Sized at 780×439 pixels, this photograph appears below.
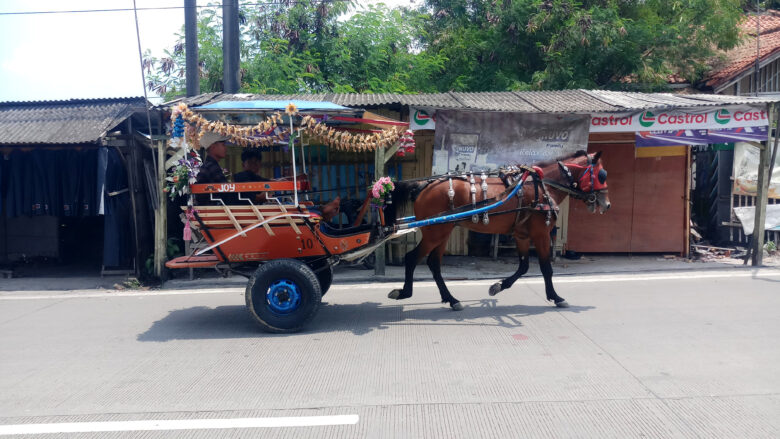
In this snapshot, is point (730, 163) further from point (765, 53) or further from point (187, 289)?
point (187, 289)

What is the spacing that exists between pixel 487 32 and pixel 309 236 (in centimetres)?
1041

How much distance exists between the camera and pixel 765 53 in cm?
1310

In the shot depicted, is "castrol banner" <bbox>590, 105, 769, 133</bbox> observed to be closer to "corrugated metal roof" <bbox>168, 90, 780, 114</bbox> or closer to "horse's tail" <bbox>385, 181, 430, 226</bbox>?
"corrugated metal roof" <bbox>168, 90, 780, 114</bbox>

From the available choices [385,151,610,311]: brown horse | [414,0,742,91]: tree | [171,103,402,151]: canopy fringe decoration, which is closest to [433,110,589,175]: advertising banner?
[385,151,610,311]: brown horse

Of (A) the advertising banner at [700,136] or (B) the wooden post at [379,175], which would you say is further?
(A) the advertising banner at [700,136]

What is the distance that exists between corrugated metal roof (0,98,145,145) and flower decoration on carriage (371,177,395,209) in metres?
4.65

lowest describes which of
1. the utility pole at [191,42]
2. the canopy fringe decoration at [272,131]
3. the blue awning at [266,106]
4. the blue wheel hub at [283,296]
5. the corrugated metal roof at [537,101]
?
the blue wheel hub at [283,296]

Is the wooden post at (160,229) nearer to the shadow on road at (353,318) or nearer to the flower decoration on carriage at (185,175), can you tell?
the shadow on road at (353,318)

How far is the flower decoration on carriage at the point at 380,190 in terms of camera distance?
5.79 m

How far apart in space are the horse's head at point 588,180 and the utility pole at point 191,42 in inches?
296

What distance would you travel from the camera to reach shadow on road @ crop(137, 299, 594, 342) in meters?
5.79

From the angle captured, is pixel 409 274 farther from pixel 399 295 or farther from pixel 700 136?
pixel 700 136

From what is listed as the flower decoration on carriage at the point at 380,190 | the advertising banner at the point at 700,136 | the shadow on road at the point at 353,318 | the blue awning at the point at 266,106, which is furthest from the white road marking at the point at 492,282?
the blue awning at the point at 266,106

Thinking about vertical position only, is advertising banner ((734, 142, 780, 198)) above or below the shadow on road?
above
